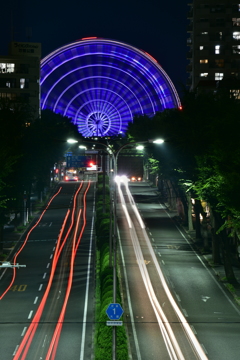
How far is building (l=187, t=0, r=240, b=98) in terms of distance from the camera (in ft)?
525

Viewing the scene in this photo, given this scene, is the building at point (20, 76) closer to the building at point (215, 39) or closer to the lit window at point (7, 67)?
the lit window at point (7, 67)

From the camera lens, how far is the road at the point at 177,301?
32531 mm

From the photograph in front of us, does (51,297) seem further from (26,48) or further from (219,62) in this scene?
(219,62)

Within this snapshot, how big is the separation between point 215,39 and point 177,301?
125575mm

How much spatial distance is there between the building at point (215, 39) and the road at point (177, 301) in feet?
289

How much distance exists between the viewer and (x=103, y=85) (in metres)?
195

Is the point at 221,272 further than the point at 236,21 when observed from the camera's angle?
No

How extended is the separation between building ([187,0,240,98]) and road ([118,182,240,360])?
289 feet

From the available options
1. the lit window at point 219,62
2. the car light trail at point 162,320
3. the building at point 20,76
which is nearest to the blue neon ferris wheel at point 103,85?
the lit window at point 219,62

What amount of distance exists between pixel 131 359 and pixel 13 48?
130 m

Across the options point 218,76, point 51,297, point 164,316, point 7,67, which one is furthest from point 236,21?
point 164,316

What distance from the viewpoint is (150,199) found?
113 meters

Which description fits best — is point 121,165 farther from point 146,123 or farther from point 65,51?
point 65,51

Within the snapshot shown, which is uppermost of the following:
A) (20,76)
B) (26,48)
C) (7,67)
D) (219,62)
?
(26,48)
